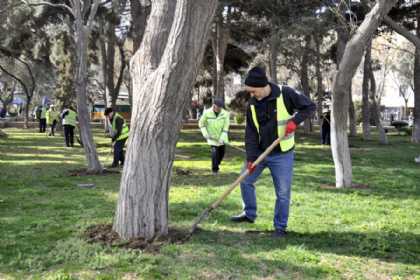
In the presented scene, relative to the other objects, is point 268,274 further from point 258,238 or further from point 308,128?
point 308,128

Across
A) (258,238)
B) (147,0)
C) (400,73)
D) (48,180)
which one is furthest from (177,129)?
(400,73)

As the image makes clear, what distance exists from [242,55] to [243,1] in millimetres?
13412

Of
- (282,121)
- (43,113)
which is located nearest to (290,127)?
(282,121)

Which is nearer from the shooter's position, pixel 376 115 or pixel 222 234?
pixel 222 234

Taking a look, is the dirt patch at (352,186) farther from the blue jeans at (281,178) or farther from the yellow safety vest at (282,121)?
the yellow safety vest at (282,121)

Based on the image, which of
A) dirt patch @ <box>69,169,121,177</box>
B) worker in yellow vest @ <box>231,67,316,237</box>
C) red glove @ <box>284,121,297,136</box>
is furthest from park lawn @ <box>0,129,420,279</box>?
red glove @ <box>284,121,297,136</box>

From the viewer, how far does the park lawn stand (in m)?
5.00

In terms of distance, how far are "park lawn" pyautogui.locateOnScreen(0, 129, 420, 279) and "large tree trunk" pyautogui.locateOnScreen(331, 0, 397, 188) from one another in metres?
0.65

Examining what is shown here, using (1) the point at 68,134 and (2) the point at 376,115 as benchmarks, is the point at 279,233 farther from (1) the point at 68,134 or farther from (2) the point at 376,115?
(2) the point at 376,115

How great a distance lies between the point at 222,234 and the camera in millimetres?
6148

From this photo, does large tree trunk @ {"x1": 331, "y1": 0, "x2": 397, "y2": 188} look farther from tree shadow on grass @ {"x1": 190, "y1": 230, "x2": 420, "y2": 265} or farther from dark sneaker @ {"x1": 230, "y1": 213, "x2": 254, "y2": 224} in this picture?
dark sneaker @ {"x1": 230, "y1": 213, "x2": 254, "y2": 224}

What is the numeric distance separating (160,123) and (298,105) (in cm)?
151

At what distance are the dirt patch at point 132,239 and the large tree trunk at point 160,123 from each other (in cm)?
8

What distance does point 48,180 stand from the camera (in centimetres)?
1151
